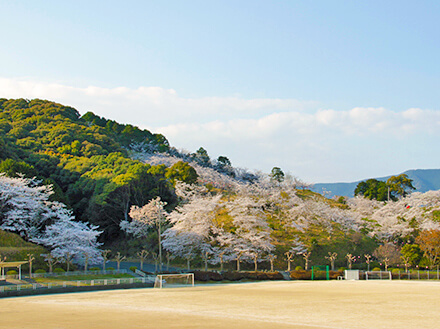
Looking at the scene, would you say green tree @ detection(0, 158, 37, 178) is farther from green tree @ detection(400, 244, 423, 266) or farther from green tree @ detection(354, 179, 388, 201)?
green tree @ detection(354, 179, 388, 201)

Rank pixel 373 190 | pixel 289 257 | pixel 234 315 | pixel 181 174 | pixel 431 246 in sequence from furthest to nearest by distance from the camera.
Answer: pixel 373 190, pixel 181 174, pixel 431 246, pixel 289 257, pixel 234 315

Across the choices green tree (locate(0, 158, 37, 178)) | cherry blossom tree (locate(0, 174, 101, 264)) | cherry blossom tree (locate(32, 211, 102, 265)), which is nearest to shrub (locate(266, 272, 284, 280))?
cherry blossom tree (locate(32, 211, 102, 265))

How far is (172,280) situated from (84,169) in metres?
33.2

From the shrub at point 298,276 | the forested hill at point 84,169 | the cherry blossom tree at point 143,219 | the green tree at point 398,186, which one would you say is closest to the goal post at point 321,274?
the shrub at point 298,276

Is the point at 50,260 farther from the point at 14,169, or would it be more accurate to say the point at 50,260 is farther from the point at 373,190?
the point at 373,190

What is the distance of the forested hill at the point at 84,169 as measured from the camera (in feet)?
198

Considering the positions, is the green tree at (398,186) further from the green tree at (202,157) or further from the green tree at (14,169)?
the green tree at (14,169)

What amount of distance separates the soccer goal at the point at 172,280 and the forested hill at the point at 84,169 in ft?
67.3

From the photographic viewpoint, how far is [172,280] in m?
38.6

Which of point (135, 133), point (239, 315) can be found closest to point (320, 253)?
point (239, 315)

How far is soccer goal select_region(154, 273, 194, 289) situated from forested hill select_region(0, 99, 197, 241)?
807 inches

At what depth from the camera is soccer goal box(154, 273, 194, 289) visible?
118 feet

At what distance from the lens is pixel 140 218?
5759 cm

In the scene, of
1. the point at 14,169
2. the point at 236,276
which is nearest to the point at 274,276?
the point at 236,276
